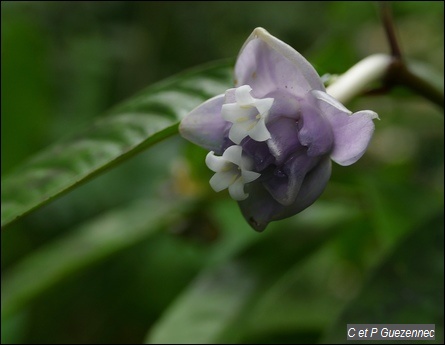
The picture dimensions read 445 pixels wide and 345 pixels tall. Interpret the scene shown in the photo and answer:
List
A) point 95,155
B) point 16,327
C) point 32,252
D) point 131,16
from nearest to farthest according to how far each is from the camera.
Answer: point 95,155
point 16,327
point 32,252
point 131,16

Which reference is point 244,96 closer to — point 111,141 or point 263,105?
point 263,105

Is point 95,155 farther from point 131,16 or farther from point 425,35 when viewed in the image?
point 425,35

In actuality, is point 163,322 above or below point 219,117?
below

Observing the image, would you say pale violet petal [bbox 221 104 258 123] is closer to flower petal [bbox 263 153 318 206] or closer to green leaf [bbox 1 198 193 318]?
flower petal [bbox 263 153 318 206]

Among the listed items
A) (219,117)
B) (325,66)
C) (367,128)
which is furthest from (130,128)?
(325,66)

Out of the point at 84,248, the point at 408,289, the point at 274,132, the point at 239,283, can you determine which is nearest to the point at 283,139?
the point at 274,132
